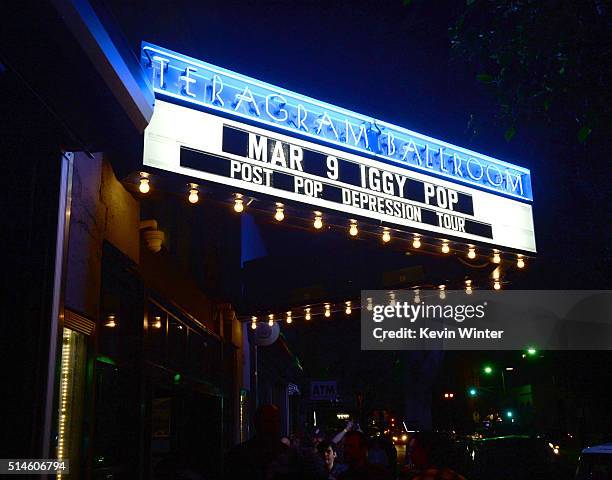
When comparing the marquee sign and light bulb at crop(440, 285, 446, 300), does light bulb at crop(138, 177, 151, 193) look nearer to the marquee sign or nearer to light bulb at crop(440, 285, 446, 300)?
the marquee sign

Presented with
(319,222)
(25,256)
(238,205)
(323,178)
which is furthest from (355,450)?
(323,178)

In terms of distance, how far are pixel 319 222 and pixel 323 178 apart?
2.04ft

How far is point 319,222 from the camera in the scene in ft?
27.5

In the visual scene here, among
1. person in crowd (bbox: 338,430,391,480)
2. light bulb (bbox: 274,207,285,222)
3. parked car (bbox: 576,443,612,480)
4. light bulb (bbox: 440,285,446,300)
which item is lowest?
parked car (bbox: 576,443,612,480)

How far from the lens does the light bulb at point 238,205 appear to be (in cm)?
749

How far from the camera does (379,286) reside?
1376cm

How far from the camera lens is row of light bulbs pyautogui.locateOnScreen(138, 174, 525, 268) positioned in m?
6.96

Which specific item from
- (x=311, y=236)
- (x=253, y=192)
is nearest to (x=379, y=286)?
(x=311, y=236)

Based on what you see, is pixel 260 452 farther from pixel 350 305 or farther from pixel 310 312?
pixel 310 312

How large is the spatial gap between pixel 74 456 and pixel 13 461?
167 cm

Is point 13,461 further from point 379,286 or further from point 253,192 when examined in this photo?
point 379,286

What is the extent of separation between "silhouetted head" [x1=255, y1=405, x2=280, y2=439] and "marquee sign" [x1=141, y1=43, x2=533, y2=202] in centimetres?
415
